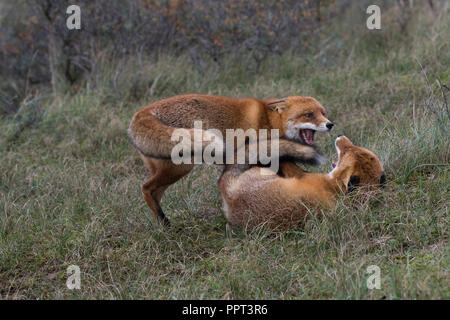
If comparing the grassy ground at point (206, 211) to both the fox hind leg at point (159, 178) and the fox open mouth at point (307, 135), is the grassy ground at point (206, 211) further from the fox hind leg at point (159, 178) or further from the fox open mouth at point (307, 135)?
the fox open mouth at point (307, 135)

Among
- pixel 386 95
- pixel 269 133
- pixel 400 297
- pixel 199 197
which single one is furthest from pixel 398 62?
pixel 400 297

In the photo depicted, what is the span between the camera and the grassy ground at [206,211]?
3.53 meters

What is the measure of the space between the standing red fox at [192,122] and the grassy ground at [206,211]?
22.0 inches

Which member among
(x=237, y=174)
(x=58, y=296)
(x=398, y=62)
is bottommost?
(x=58, y=296)

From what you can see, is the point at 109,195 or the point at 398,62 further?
the point at 398,62

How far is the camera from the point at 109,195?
521cm

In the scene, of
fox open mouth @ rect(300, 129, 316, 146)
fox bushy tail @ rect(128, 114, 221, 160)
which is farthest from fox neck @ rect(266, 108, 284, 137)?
fox bushy tail @ rect(128, 114, 221, 160)

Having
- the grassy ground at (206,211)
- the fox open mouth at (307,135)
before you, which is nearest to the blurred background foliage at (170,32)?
the grassy ground at (206,211)

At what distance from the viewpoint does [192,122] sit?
4.63 meters

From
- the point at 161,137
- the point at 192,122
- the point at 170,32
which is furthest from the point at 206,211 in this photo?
the point at 170,32

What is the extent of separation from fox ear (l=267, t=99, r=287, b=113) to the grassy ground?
986mm

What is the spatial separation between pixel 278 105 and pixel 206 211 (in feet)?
4.33
